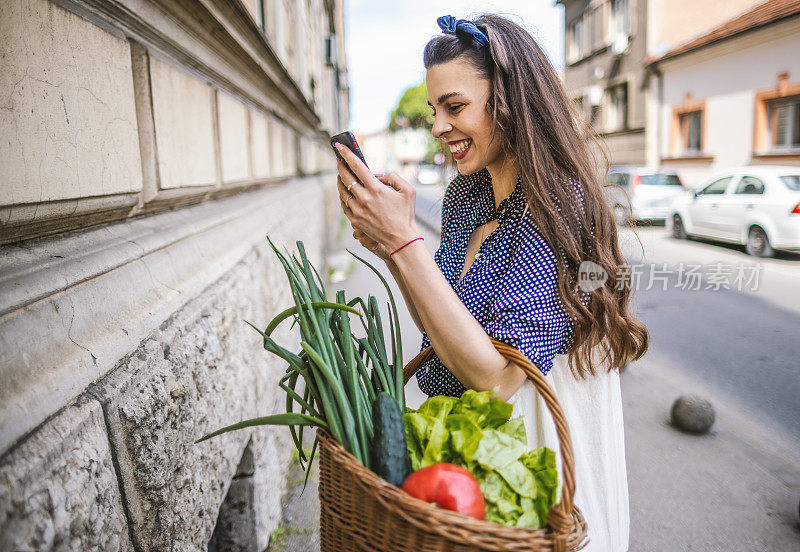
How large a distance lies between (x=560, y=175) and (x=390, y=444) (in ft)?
2.68

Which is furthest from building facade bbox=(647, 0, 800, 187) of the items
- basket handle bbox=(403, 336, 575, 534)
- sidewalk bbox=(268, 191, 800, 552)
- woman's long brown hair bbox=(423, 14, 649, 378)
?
basket handle bbox=(403, 336, 575, 534)

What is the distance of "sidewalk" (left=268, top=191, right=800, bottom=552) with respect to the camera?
280 cm

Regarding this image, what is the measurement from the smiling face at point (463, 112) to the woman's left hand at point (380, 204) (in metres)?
0.30

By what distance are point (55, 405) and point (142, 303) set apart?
53 centimetres

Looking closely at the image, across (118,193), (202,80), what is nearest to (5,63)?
(118,193)

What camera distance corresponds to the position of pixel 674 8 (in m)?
18.8

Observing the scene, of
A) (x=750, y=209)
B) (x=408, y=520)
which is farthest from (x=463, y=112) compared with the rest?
(x=750, y=209)

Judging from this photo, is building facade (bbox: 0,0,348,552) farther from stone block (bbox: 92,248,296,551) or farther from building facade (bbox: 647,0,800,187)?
building facade (bbox: 647,0,800,187)

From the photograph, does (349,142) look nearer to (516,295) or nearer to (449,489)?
(516,295)

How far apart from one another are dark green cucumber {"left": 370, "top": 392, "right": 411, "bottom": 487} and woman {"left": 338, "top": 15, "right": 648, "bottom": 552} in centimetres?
28

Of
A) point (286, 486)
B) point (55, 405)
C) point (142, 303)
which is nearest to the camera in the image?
point (55, 405)

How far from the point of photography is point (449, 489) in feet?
3.20

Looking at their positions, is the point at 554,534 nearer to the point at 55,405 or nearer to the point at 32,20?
the point at 55,405

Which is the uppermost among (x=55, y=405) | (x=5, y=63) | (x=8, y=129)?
(x=5, y=63)
